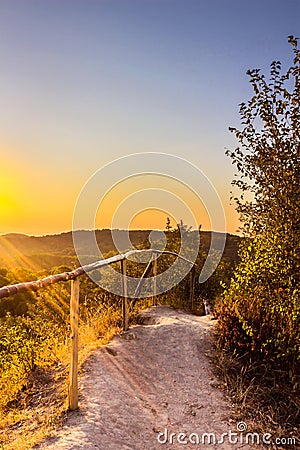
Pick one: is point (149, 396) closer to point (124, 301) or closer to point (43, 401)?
point (43, 401)

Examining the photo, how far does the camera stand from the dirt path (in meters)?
4.59

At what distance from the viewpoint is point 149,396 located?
578 cm

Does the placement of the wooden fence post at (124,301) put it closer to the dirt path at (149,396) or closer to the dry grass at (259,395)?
the dirt path at (149,396)

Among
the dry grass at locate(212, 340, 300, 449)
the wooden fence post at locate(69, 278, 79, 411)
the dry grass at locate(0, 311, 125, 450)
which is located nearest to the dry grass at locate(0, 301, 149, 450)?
the dry grass at locate(0, 311, 125, 450)

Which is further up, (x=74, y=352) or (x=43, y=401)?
(x=74, y=352)

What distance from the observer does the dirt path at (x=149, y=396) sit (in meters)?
4.59

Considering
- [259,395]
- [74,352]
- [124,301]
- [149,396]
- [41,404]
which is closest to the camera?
[74,352]

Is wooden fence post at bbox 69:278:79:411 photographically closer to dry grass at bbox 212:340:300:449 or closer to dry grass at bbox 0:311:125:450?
dry grass at bbox 0:311:125:450

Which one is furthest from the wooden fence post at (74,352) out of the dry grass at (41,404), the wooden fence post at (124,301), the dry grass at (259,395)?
the wooden fence post at (124,301)

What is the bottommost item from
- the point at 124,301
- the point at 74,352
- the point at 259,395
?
the point at 259,395

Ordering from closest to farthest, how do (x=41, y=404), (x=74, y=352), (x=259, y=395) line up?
(x=74, y=352), (x=41, y=404), (x=259, y=395)

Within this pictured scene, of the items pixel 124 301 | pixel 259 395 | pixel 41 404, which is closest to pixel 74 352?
pixel 41 404

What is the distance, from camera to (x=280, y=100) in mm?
5594

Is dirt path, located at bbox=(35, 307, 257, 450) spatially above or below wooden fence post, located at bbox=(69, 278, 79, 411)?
below
